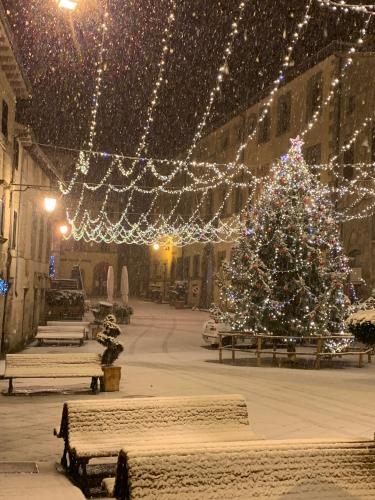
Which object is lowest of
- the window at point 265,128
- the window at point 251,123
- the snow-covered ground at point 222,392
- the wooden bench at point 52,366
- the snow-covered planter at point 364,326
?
the snow-covered ground at point 222,392

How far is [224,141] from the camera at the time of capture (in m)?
47.1

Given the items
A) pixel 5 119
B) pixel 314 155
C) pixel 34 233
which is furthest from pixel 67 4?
pixel 314 155

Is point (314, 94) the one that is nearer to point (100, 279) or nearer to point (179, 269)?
point (179, 269)

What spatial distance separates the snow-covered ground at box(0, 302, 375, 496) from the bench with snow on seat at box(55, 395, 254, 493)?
2.61ft

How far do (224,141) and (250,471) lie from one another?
143 ft

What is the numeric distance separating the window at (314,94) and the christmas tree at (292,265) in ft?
47.5

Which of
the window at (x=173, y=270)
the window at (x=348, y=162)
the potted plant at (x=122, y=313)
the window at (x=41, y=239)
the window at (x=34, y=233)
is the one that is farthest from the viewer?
the window at (x=173, y=270)

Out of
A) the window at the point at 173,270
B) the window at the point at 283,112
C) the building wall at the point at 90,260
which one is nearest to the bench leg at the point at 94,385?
the window at the point at 283,112

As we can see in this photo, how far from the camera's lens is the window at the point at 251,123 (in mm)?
41469

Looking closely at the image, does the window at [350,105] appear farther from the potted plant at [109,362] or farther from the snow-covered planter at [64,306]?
the potted plant at [109,362]

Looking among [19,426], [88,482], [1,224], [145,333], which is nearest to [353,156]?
[145,333]

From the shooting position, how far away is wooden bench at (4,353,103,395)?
11.9 m

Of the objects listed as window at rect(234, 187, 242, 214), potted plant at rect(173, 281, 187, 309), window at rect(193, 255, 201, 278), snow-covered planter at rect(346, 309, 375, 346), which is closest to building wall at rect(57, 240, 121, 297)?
potted plant at rect(173, 281, 187, 309)

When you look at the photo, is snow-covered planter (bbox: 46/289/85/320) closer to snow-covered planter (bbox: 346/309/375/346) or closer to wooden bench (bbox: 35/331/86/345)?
wooden bench (bbox: 35/331/86/345)
